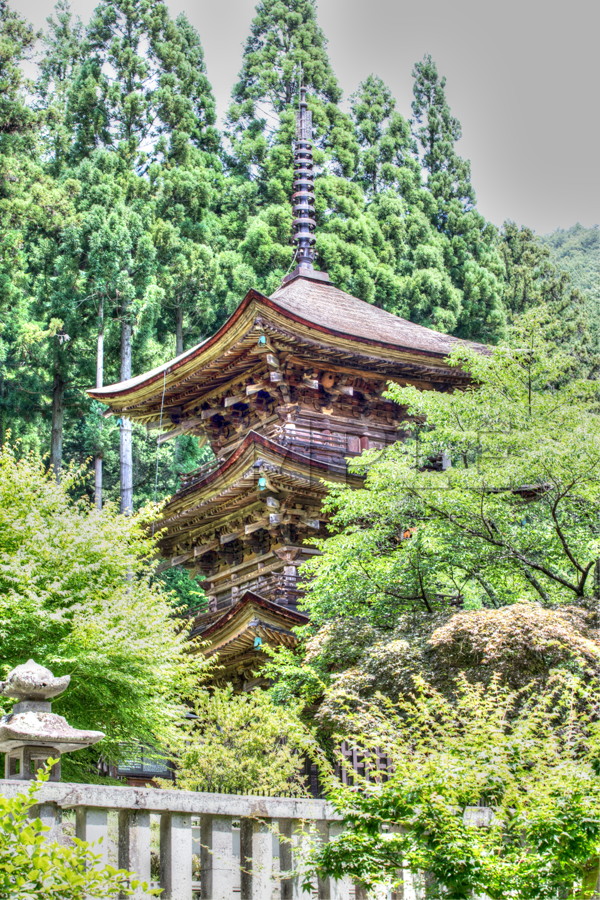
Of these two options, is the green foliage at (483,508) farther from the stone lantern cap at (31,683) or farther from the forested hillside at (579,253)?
the forested hillside at (579,253)

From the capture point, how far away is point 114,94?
35375 mm

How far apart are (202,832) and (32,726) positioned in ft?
4.22

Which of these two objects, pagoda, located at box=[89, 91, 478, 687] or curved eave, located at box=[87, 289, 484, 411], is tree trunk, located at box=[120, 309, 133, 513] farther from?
curved eave, located at box=[87, 289, 484, 411]

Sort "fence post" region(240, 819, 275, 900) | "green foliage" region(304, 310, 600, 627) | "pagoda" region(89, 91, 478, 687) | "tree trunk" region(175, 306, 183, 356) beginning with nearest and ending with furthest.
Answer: "fence post" region(240, 819, 275, 900) → "green foliage" region(304, 310, 600, 627) → "pagoda" region(89, 91, 478, 687) → "tree trunk" region(175, 306, 183, 356)

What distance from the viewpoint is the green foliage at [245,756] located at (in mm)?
13305

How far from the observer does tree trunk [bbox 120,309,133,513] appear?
2998cm

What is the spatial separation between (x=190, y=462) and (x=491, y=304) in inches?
463

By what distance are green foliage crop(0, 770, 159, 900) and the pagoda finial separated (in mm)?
21793

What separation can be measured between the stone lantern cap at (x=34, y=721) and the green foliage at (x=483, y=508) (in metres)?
7.50

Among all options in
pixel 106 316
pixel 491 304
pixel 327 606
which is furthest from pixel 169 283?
pixel 327 606

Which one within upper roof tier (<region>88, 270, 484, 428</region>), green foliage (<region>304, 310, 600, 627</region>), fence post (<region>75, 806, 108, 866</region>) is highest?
upper roof tier (<region>88, 270, 484, 428</region>)

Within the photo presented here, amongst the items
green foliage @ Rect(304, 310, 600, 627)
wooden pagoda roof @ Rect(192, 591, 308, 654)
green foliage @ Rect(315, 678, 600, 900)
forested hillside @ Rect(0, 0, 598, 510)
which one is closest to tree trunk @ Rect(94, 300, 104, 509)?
forested hillside @ Rect(0, 0, 598, 510)

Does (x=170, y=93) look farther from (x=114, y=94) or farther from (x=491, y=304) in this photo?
(x=491, y=304)

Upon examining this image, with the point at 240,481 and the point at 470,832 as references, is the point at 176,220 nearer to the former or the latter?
the point at 240,481
